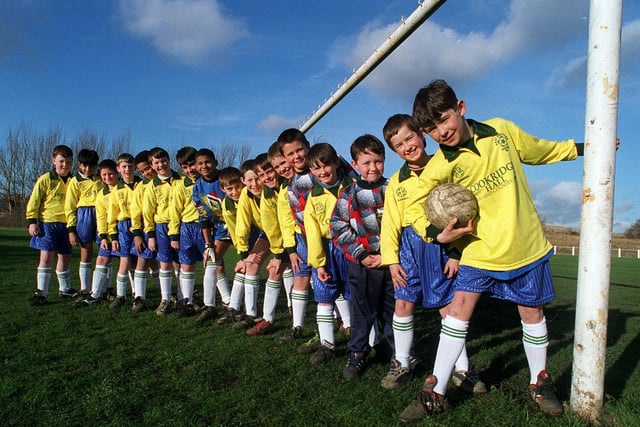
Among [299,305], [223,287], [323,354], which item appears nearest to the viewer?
[323,354]

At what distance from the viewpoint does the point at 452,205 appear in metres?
3.01

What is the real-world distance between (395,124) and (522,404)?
7.42 ft

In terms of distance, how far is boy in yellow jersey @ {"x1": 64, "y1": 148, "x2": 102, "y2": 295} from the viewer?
7961 mm

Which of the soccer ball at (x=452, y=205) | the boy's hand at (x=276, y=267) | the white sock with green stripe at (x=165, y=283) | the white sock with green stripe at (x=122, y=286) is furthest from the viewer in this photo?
the white sock with green stripe at (x=122, y=286)

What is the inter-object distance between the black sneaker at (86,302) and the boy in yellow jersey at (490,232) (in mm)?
5971

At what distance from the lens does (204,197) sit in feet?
21.7

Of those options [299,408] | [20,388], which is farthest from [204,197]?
[299,408]

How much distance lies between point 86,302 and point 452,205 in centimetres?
637

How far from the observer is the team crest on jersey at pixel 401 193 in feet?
12.0

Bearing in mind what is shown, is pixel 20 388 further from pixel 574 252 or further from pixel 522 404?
pixel 574 252

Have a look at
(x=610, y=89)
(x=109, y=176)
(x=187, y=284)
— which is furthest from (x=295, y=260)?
(x=109, y=176)

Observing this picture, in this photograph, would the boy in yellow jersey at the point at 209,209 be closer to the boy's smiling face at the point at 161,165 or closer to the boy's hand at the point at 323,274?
the boy's smiling face at the point at 161,165

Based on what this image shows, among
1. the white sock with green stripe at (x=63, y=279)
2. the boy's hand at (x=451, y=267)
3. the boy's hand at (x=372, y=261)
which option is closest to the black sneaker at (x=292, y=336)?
the boy's hand at (x=372, y=261)

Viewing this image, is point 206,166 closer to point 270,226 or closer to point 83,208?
point 270,226
